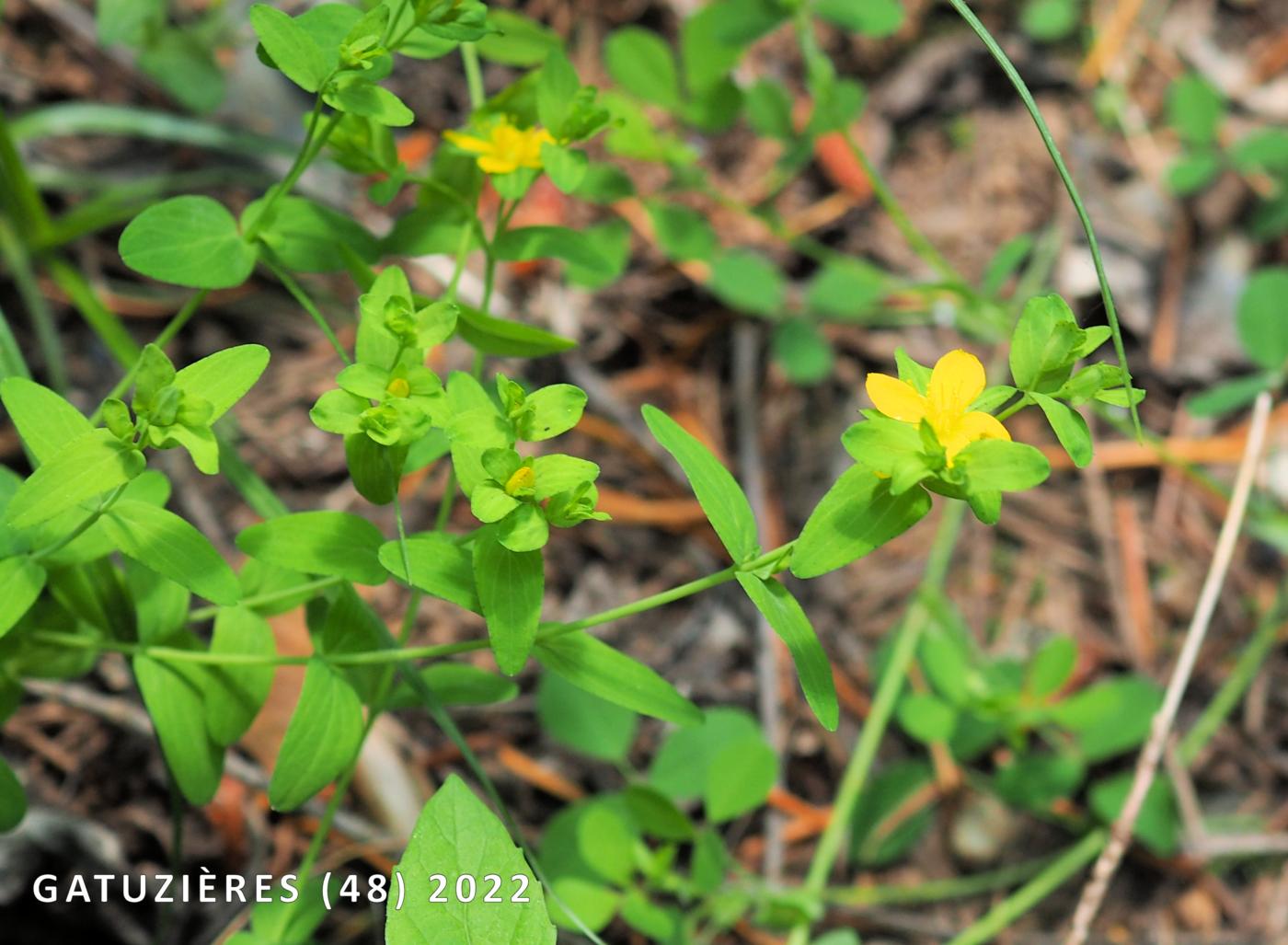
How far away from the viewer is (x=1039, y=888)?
1691 mm

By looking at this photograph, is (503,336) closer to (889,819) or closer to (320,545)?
(320,545)

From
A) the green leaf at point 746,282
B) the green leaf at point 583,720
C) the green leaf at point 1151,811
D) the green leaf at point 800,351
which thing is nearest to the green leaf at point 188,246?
the green leaf at point 583,720

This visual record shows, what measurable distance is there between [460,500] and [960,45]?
1454 mm

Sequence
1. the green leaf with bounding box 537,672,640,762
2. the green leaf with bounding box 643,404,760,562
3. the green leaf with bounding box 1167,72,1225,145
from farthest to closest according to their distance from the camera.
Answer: the green leaf with bounding box 1167,72,1225,145
the green leaf with bounding box 537,672,640,762
the green leaf with bounding box 643,404,760,562

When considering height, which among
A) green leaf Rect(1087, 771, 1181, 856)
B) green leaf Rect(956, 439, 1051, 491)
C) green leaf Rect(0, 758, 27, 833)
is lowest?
green leaf Rect(1087, 771, 1181, 856)

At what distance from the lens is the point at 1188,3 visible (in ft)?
8.34

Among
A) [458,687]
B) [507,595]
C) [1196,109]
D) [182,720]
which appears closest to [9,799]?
[182,720]

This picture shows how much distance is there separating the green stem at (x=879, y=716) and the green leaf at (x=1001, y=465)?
83 cm

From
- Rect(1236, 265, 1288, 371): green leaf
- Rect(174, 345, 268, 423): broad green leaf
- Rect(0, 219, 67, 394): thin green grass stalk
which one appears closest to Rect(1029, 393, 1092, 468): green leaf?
Rect(174, 345, 268, 423): broad green leaf

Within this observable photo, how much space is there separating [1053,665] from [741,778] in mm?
545

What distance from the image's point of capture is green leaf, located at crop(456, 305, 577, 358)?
1079 millimetres

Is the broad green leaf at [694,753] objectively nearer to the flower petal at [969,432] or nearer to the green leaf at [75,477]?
the flower petal at [969,432]

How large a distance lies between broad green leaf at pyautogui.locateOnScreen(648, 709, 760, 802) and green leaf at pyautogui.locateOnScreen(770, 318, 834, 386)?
64cm

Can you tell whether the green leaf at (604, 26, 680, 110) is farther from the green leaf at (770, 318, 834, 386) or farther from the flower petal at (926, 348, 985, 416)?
the flower petal at (926, 348, 985, 416)
